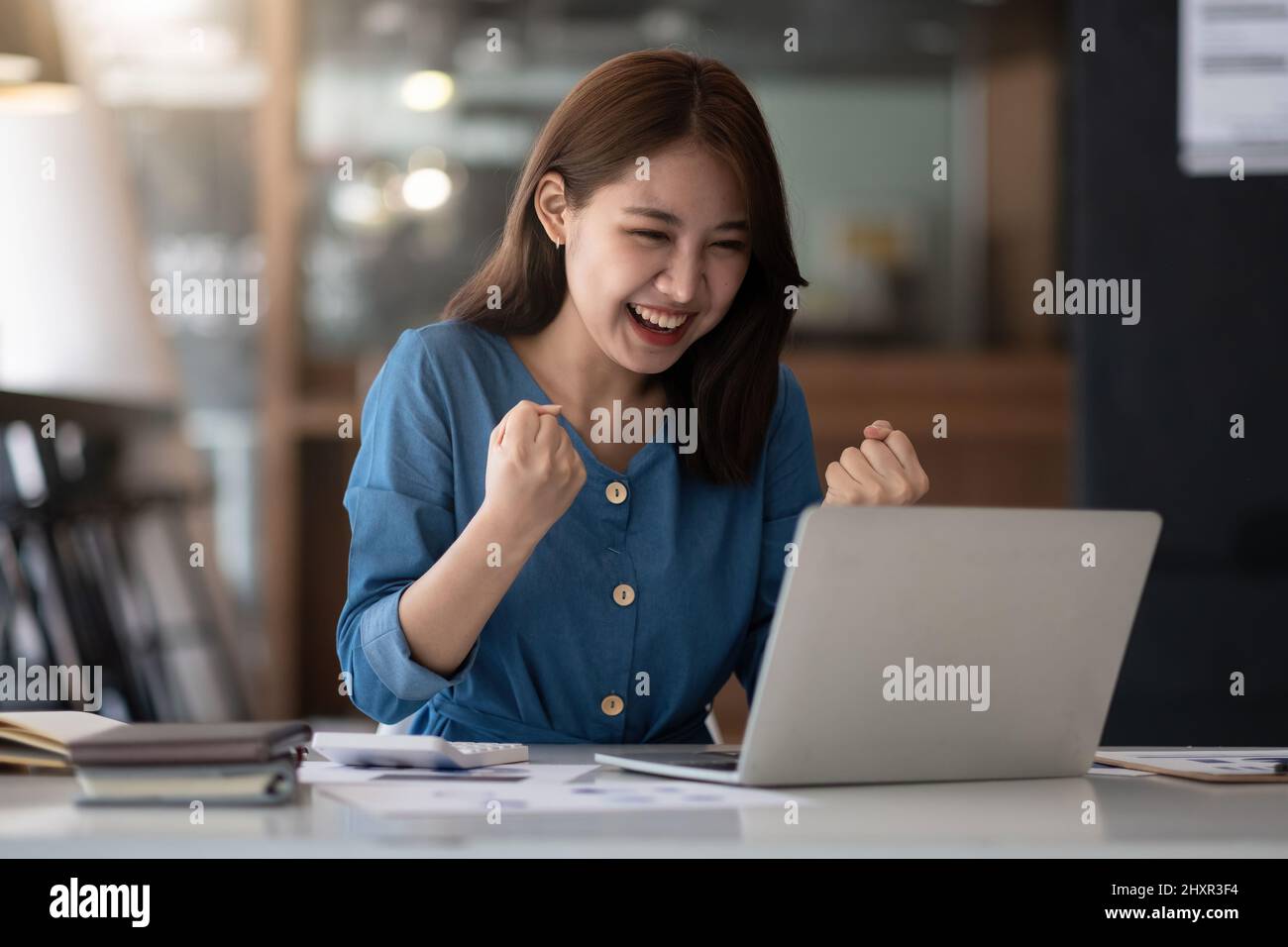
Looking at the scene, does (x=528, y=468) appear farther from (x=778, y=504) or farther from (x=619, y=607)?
(x=778, y=504)

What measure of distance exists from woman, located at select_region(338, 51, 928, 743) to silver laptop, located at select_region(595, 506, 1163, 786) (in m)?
0.27

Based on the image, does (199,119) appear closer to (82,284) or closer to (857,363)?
(82,284)

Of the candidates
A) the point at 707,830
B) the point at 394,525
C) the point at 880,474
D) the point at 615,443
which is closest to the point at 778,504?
the point at 615,443

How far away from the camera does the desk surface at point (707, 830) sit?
829mm

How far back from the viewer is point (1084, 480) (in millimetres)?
2654

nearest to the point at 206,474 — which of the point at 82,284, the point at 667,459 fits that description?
the point at 82,284

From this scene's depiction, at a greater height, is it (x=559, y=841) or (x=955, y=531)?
(x=955, y=531)

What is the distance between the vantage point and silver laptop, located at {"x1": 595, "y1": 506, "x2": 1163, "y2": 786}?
0.99 m

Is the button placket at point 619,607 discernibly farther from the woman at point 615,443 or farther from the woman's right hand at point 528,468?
the woman's right hand at point 528,468

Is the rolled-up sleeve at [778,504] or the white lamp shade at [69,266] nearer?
the rolled-up sleeve at [778,504]

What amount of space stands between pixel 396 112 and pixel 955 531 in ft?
15.1

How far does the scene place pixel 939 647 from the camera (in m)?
1.05

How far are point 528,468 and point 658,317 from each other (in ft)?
1.03

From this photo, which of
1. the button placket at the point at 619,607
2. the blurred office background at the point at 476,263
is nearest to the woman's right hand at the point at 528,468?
the button placket at the point at 619,607
